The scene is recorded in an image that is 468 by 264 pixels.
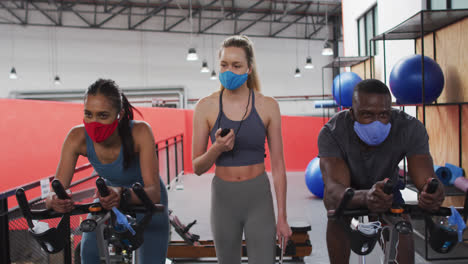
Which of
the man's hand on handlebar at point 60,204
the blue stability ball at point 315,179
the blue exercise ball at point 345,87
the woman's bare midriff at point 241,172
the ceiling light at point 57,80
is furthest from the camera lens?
the ceiling light at point 57,80

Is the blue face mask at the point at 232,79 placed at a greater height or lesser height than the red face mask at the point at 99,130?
greater

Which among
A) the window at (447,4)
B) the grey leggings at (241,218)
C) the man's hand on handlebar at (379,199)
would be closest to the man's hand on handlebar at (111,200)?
the grey leggings at (241,218)

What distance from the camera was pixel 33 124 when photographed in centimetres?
662

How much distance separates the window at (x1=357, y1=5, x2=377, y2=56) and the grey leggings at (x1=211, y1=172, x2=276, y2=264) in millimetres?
5846

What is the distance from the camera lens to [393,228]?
4.03 feet

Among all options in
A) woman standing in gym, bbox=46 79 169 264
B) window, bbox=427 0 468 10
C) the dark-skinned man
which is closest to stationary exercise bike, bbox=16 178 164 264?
woman standing in gym, bbox=46 79 169 264

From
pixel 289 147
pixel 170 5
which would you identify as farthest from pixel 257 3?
pixel 289 147

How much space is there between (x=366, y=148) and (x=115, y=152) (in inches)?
44.5

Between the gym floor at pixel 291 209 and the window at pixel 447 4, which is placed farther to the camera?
the window at pixel 447 4

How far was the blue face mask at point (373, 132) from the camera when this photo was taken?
5.16 feet

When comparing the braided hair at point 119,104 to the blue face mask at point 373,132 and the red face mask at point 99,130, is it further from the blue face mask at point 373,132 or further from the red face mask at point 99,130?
the blue face mask at point 373,132

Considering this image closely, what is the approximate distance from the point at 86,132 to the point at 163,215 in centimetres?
50

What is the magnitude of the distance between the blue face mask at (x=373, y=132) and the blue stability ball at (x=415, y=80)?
242 centimetres

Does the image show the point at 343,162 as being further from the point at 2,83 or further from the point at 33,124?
the point at 2,83
